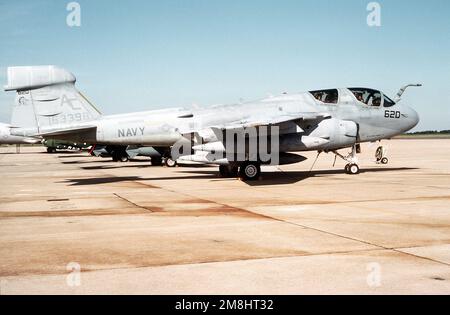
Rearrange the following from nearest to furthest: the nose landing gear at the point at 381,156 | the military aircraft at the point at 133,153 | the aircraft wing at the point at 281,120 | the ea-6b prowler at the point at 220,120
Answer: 1. the aircraft wing at the point at 281,120
2. the ea-6b prowler at the point at 220,120
3. the nose landing gear at the point at 381,156
4. the military aircraft at the point at 133,153

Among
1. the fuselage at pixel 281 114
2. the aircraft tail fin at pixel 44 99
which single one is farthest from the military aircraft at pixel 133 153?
the aircraft tail fin at pixel 44 99

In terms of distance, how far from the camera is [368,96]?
19641mm

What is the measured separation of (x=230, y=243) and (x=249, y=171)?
36.7ft

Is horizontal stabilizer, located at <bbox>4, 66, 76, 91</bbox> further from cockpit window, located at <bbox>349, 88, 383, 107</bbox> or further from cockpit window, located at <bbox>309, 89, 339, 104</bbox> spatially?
cockpit window, located at <bbox>349, 88, 383, 107</bbox>

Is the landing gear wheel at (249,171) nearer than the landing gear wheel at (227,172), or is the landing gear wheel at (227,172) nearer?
the landing gear wheel at (249,171)

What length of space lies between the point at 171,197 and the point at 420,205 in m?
6.64

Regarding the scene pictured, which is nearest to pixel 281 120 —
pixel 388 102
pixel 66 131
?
pixel 388 102

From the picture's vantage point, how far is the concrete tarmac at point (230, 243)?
17.4 ft

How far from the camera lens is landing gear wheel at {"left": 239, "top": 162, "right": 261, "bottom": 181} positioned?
60.7ft

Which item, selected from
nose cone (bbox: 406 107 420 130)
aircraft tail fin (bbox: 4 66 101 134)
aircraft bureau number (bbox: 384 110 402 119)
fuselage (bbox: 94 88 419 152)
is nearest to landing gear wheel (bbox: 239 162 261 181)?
fuselage (bbox: 94 88 419 152)

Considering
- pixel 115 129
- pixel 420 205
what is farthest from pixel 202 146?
pixel 420 205

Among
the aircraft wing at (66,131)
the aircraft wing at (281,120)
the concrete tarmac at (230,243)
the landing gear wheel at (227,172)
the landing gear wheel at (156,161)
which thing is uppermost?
the aircraft wing at (281,120)

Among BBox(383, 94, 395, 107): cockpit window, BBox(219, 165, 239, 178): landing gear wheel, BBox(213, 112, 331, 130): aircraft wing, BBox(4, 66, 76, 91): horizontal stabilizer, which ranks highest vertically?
BBox(4, 66, 76, 91): horizontal stabilizer

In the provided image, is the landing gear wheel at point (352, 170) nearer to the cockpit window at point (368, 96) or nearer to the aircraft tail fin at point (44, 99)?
the cockpit window at point (368, 96)
